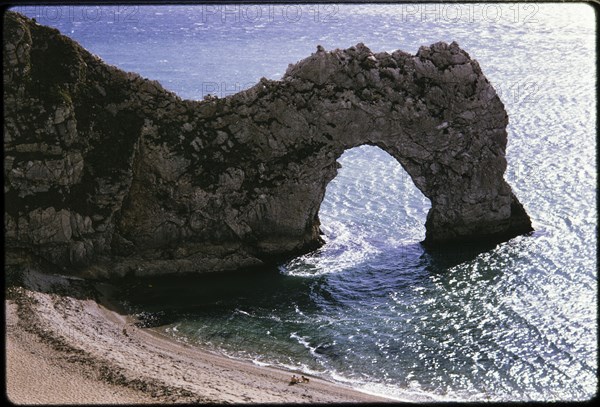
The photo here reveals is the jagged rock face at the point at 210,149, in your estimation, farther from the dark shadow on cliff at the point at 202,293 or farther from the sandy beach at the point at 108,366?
the sandy beach at the point at 108,366

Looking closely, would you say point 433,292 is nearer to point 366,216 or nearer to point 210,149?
point 366,216

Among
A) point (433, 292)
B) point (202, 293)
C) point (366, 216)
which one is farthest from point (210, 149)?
point (433, 292)

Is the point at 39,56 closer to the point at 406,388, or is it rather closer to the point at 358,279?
the point at 358,279

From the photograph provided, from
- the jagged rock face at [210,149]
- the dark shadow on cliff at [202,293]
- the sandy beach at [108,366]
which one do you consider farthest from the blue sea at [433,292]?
the jagged rock face at [210,149]

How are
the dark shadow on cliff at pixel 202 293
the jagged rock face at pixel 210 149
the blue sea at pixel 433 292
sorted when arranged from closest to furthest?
the blue sea at pixel 433 292 → the dark shadow on cliff at pixel 202 293 → the jagged rock face at pixel 210 149

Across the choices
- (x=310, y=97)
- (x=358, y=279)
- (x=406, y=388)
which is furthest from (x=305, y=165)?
(x=406, y=388)

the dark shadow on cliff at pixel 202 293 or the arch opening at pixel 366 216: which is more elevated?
the arch opening at pixel 366 216
